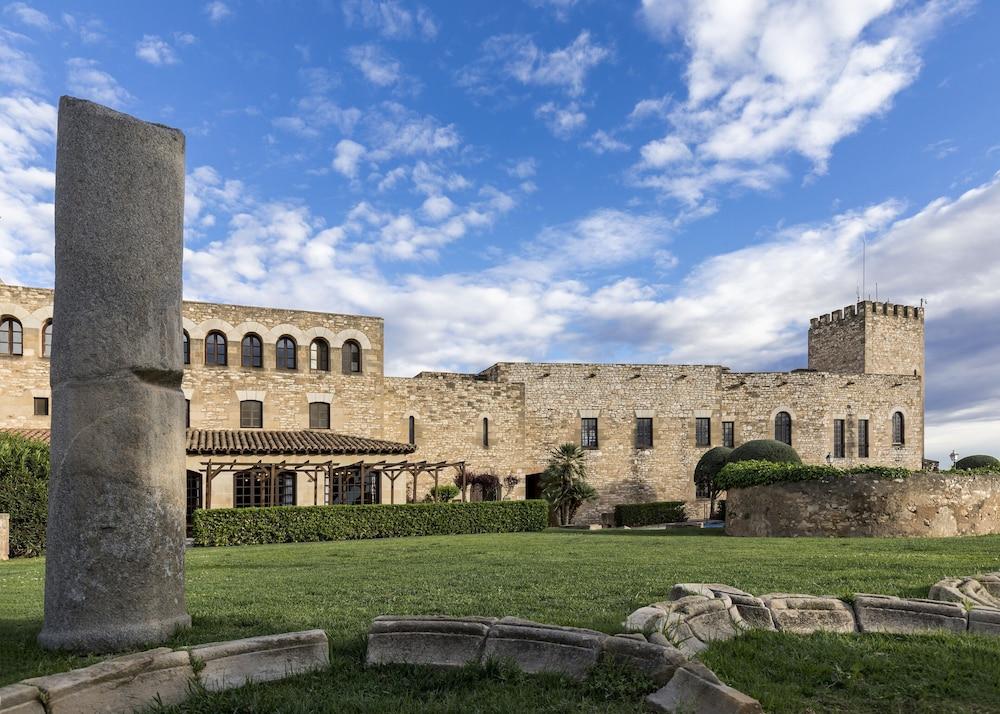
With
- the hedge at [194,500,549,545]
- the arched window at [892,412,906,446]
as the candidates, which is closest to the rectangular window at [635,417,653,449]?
the hedge at [194,500,549,545]

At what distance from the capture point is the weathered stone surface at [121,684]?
3.81m

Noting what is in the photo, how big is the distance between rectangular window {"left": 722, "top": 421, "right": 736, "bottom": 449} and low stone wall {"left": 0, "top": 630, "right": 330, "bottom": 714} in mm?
32798

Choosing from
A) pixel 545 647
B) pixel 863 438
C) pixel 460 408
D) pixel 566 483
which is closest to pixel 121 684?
pixel 545 647

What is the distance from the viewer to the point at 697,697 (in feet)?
12.8

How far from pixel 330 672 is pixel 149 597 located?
1513 mm

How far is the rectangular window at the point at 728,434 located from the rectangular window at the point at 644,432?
12.4 feet

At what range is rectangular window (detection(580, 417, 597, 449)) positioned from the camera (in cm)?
3375

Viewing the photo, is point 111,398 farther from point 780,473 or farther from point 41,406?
point 41,406

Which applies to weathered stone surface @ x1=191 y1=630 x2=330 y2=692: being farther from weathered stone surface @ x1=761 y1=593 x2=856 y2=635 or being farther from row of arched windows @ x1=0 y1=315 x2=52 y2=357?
row of arched windows @ x1=0 y1=315 x2=52 y2=357

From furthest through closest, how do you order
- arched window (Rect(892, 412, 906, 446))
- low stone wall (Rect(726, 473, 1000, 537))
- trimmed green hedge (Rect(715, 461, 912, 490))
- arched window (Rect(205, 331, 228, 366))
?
arched window (Rect(892, 412, 906, 446)) < arched window (Rect(205, 331, 228, 366)) < trimmed green hedge (Rect(715, 461, 912, 490)) < low stone wall (Rect(726, 473, 1000, 537))

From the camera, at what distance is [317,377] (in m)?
27.8

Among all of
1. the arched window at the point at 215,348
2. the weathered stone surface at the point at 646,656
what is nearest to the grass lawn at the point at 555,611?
the weathered stone surface at the point at 646,656

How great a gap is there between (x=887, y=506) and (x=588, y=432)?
1771cm

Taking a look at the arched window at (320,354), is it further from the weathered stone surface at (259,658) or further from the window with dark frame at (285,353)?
the weathered stone surface at (259,658)
